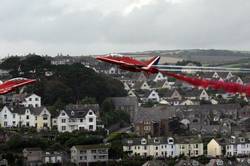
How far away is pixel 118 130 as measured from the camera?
71.6 meters

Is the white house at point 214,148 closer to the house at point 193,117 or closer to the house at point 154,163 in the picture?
the house at point 193,117

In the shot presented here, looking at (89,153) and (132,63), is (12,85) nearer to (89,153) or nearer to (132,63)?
(132,63)

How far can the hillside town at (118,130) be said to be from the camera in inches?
2408

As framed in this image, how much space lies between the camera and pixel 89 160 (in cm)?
6231

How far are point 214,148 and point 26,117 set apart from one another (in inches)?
682

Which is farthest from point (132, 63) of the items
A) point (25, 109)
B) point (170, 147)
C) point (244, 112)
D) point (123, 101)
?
point (244, 112)

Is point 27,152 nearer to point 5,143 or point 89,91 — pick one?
point 5,143

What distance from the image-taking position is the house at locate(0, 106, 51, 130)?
73.0 meters

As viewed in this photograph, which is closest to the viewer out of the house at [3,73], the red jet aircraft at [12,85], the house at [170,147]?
the red jet aircraft at [12,85]

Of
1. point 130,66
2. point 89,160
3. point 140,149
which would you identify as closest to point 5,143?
point 89,160

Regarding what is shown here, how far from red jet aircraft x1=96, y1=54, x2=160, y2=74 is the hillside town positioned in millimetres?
23558

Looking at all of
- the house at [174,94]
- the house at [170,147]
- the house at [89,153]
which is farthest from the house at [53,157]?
the house at [174,94]

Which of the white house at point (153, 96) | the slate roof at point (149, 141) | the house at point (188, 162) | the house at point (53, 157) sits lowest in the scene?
the house at point (188, 162)

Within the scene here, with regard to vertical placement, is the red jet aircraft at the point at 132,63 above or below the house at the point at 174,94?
above
